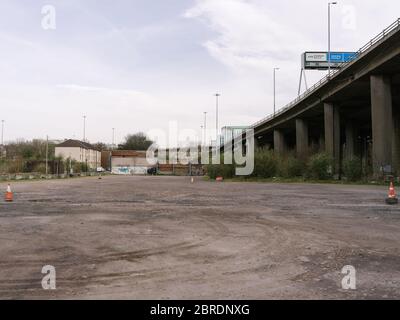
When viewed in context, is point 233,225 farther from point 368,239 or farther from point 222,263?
point 222,263

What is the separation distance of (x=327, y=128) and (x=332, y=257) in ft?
→ 162

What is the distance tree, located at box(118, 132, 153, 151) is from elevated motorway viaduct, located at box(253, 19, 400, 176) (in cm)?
7370

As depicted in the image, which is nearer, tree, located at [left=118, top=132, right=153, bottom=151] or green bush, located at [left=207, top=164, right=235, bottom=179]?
green bush, located at [left=207, top=164, right=235, bottom=179]

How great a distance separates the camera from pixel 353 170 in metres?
41.2

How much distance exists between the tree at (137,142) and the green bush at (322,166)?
105m

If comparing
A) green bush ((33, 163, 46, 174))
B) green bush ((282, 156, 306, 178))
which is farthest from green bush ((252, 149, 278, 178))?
green bush ((33, 163, 46, 174))

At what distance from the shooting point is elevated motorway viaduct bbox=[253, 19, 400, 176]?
36438mm

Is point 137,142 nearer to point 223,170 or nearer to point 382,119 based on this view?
point 223,170

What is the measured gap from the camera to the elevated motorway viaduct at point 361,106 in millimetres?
36438

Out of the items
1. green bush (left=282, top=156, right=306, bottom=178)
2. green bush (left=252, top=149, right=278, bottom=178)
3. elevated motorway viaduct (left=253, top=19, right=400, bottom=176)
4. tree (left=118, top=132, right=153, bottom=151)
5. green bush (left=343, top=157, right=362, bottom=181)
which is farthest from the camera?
tree (left=118, top=132, right=153, bottom=151)

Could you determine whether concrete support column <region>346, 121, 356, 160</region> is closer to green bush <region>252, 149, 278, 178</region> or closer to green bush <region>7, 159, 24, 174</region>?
green bush <region>252, 149, 278, 178</region>

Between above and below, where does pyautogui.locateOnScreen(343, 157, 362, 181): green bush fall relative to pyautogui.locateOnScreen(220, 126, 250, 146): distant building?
below
